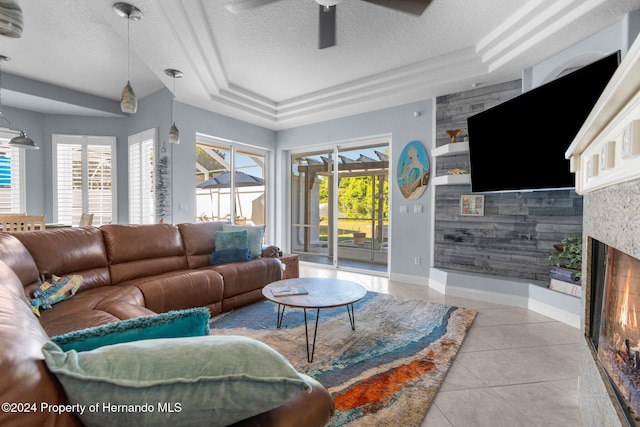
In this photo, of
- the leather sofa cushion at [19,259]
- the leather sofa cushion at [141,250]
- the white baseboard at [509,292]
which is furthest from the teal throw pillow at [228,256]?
the white baseboard at [509,292]

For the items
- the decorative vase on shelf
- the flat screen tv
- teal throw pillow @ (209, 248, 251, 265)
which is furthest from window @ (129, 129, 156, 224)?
the flat screen tv

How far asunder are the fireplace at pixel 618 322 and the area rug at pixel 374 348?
0.92 meters

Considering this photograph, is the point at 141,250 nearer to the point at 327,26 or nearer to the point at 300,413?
the point at 327,26

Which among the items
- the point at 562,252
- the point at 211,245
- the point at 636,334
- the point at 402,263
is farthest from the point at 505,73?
the point at 211,245

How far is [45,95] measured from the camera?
4.79 m

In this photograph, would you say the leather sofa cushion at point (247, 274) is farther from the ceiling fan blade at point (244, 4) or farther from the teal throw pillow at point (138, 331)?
the ceiling fan blade at point (244, 4)

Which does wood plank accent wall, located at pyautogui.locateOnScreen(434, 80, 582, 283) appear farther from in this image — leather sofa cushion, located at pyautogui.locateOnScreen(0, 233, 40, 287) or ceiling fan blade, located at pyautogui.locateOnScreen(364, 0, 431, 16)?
leather sofa cushion, located at pyautogui.locateOnScreen(0, 233, 40, 287)

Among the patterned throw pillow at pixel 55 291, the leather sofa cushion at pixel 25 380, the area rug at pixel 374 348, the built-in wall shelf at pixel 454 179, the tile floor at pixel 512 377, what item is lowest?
the tile floor at pixel 512 377

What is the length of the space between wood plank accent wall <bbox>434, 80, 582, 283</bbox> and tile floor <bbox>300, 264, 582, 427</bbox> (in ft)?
2.62

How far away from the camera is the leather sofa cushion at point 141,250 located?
9.43ft

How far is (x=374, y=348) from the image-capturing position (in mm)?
2447

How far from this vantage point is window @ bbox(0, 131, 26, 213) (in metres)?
5.19

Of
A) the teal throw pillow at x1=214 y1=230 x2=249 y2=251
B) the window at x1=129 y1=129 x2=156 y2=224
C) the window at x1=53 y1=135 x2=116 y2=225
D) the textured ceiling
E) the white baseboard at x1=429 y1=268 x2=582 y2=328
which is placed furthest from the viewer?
the window at x1=53 y1=135 x2=116 y2=225

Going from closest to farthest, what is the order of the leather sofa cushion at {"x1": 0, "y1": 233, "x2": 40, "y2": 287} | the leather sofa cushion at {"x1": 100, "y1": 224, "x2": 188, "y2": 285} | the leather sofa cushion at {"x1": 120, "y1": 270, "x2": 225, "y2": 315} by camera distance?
the leather sofa cushion at {"x1": 0, "y1": 233, "x2": 40, "y2": 287} → the leather sofa cushion at {"x1": 120, "y1": 270, "x2": 225, "y2": 315} → the leather sofa cushion at {"x1": 100, "y1": 224, "x2": 188, "y2": 285}
